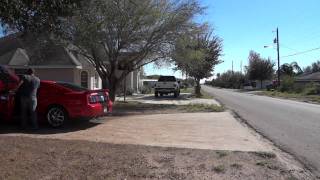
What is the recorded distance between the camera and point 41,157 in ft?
30.0

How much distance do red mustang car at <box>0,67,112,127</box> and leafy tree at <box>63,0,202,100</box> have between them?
7.22 metres

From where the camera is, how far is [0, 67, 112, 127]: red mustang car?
45.9ft

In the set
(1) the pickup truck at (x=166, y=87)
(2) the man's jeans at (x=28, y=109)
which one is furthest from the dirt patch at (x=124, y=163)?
(1) the pickup truck at (x=166, y=87)

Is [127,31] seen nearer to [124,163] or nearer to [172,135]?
[172,135]

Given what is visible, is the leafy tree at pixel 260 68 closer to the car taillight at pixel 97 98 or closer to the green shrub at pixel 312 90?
the green shrub at pixel 312 90

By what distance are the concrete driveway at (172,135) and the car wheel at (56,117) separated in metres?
0.80

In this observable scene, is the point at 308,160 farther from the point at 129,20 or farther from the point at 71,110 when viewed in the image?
the point at 129,20

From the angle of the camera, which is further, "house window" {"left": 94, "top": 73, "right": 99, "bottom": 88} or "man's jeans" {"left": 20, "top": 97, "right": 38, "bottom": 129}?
"house window" {"left": 94, "top": 73, "right": 99, "bottom": 88}

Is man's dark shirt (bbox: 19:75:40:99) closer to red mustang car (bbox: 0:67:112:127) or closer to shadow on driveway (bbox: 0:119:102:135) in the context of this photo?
red mustang car (bbox: 0:67:112:127)

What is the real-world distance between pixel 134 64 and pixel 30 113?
14.9 meters

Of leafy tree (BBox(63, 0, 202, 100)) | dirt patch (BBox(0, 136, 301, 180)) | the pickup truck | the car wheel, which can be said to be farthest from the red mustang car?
the pickup truck

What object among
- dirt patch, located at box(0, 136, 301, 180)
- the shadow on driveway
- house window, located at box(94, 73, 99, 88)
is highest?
house window, located at box(94, 73, 99, 88)

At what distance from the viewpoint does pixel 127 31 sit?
965 inches

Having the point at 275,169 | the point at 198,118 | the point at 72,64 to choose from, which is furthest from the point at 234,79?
the point at 275,169
